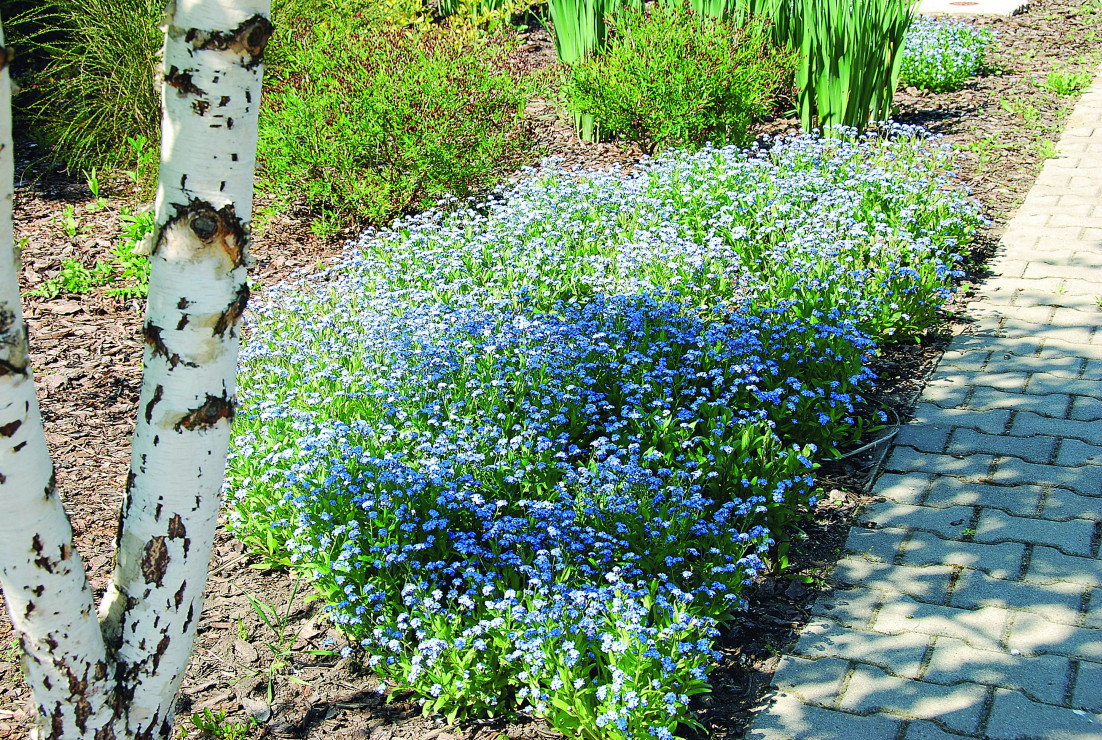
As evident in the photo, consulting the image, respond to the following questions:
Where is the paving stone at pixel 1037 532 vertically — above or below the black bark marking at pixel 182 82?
below

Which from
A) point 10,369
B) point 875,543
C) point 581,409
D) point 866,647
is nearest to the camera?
point 10,369

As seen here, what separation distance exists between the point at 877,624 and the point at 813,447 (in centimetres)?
85

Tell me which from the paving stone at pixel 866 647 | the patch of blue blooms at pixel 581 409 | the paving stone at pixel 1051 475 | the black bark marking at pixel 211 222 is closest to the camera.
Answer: the black bark marking at pixel 211 222

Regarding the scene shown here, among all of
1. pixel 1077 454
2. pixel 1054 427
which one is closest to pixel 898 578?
pixel 1077 454

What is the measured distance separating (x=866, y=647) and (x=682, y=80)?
4951 millimetres

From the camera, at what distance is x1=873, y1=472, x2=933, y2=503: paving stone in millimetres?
3955

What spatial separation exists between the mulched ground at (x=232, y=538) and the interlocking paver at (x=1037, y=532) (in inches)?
20.4

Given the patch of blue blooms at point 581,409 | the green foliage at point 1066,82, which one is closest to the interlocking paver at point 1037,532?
the patch of blue blooms at point 581,409

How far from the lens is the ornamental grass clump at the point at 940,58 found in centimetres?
845

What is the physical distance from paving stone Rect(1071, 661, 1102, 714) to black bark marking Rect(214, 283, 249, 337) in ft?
9.11

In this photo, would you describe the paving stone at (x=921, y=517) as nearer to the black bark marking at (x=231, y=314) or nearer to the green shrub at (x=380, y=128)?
the black bark marking at (x=231, y=314)

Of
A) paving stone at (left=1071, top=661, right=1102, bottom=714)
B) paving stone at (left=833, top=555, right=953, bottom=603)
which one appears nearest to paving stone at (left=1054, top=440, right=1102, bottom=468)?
paving stone at (left=833, top=555, right=953, bottom=603)

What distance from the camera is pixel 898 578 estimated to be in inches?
138

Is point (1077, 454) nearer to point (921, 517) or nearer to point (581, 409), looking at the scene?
point (921, 517)
